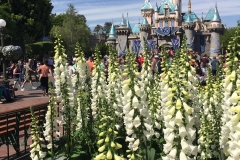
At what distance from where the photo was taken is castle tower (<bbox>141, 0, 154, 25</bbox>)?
7988 centimetres

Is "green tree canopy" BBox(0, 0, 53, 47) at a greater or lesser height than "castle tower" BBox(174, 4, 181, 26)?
lesser

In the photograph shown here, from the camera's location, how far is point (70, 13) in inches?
2343

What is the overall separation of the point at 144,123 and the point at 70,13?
186 feet

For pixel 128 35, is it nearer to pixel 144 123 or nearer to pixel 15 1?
pixel 15 1

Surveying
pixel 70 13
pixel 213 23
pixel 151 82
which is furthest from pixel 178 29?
pixel 151 82

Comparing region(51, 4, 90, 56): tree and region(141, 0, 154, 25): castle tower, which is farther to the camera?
region(141, 0, 154, 25): castle tower

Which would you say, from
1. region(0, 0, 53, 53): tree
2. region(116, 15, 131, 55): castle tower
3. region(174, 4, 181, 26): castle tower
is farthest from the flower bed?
region(174, 4, 181, 26): castle tower

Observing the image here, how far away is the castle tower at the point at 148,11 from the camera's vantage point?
7988 cm

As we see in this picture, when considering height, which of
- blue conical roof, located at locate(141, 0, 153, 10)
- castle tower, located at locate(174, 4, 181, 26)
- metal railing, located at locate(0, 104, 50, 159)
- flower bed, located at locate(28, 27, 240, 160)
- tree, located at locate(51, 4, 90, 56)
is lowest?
metal railing, located at locate(0, 104, 50, 159)

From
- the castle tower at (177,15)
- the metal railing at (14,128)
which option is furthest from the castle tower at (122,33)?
the metal railing at (14,128)

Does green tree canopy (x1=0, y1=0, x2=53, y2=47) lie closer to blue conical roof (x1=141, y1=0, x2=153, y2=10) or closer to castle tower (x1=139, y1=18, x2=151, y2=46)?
castle tower (x1=139, y1=18, x2=151, y2=46)

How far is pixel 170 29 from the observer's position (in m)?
71.5

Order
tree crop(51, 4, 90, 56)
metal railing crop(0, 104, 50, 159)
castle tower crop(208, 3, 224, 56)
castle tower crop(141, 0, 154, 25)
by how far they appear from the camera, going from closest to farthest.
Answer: metal railing crop(0, 104, 50, 159) < tree crop(51, 4, 90, 56) < castle tower crop(208, 3, 224, 56) < castle tower crop(141, 0, 154, 25)

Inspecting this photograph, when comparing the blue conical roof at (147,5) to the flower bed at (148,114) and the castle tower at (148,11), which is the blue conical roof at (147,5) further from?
the flower bed at (148,114)
